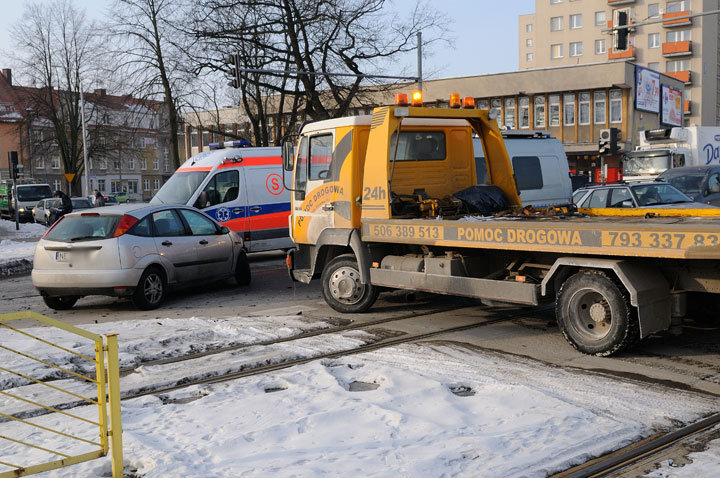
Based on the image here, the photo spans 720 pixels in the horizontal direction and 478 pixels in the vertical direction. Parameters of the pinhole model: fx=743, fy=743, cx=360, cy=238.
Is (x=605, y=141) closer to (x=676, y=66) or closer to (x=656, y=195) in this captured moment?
(x=656, y=195)

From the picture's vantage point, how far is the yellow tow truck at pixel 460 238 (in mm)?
6617

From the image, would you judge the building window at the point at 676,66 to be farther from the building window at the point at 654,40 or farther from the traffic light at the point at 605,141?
the traffic light at the point at 605,141

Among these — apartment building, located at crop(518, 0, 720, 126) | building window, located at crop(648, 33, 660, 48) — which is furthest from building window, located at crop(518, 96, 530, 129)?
building window, located at crop(648, 33, 660, 48)

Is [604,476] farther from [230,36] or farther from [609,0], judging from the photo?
[609,0]

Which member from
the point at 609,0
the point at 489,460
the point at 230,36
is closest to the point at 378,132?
the point at 489,460

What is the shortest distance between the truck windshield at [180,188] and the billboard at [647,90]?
3956 cm

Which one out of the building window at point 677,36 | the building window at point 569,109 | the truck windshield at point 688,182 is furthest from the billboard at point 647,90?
the truck windshield at point 688,182

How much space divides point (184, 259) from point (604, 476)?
8.33 meters

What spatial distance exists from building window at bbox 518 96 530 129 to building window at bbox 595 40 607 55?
26529 millimetres

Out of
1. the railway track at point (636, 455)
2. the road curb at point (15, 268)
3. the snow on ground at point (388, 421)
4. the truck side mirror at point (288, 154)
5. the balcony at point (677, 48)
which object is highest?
the balcony at point (677, 48)

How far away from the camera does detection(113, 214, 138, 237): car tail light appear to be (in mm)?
10516

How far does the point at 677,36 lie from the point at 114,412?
75110 mm

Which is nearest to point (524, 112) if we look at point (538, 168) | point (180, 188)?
point (538, 168)

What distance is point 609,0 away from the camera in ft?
235
